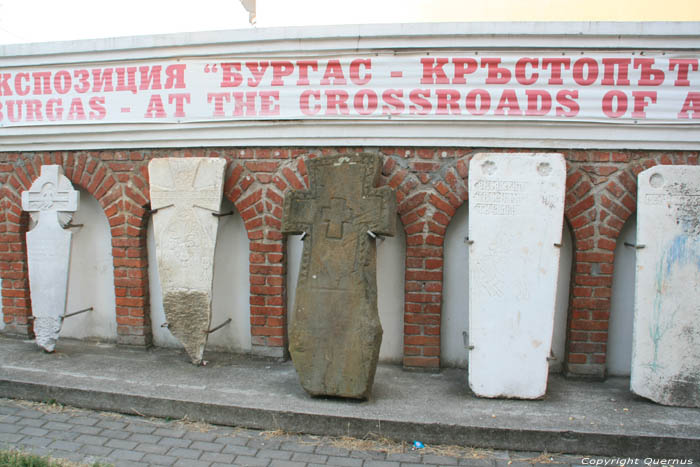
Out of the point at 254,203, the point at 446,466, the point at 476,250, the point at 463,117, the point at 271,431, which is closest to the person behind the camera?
the point at 446,466

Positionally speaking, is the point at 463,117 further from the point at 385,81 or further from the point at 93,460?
the point at 93,460

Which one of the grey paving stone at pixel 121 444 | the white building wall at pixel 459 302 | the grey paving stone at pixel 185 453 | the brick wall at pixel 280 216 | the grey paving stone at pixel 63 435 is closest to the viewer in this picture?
the grey paving stone at pixel 185 453

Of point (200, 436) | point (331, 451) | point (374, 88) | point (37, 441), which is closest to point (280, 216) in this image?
point (374, 88)

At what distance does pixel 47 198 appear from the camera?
4.47 metres

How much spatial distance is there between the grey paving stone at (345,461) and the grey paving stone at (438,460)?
0.40m

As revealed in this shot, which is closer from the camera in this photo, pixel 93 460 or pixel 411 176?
pixel 93 460

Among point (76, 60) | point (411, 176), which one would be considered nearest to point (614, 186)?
point (411, 176)

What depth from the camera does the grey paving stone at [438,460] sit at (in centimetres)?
303

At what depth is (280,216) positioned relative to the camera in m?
4.26

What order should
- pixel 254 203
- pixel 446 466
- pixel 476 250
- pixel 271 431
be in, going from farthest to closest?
pixel 254 203, pixel 476 250, pixel 271 431, pixel 446 466

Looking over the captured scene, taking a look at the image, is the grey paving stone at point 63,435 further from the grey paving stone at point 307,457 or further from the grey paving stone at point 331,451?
the grey paving stone at point 331,451

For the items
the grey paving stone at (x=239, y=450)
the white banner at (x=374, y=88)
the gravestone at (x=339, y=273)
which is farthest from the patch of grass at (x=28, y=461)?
the white banner at (x=374, y=88)

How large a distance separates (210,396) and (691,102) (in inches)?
167

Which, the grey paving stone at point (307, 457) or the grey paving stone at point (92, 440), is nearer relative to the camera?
the grey paving stone at point (307, 457)
